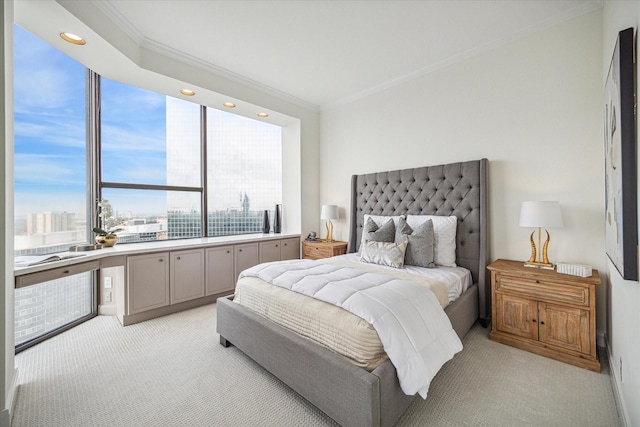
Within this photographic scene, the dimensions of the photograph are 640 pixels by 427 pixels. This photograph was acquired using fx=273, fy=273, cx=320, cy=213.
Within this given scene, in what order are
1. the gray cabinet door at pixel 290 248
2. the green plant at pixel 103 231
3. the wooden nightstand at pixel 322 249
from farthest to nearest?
the gray cabinet door at pixel 290 248, the wooden nightstand at pixel 322 249, the green plant at pixel 103 231

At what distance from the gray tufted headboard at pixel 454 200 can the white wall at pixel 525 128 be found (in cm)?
17

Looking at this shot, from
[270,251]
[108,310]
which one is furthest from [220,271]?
[108,310]

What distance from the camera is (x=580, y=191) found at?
2387mm

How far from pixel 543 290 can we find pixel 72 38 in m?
4.41

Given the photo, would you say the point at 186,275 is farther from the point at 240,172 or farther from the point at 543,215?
the point at 543,215

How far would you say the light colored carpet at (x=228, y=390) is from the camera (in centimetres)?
159

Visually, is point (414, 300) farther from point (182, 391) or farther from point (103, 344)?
point (103, 344)

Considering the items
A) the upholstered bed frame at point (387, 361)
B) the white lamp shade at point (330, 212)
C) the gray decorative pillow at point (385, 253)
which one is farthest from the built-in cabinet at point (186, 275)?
the gray decorative pillow at point (385, 253)

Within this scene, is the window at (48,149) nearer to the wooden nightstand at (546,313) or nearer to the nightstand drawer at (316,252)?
the nightstand drawer at (316,252)

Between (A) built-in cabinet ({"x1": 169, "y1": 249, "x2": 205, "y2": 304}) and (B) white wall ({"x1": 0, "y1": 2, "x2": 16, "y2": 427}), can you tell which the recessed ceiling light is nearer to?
(B) white wall ({"x1": 0, "y1": 2, "x2": 16, "y2": 427})

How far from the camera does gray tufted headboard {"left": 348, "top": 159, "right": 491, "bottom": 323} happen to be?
281 centimetres

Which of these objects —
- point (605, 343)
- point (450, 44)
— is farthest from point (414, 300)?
point (450, 44)

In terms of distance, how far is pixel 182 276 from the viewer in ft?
10.8

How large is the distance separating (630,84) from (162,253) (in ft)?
12.8
